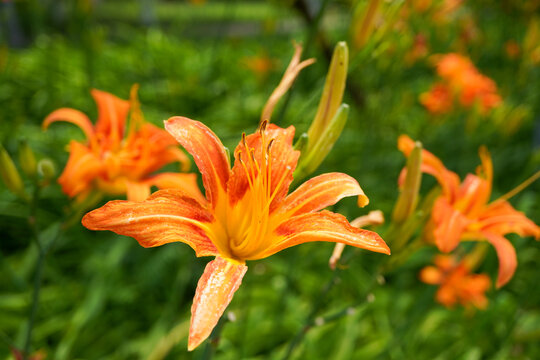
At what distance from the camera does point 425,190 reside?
316 centimetres

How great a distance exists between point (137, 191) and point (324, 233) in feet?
2.08

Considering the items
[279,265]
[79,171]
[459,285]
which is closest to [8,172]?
[79,171]

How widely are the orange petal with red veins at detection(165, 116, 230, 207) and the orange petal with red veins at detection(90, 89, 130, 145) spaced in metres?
0.62

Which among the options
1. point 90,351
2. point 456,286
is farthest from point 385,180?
point 90,351

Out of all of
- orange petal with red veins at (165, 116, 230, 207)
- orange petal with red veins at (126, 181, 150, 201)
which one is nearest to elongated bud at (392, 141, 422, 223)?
orange petal with red veins at (165, 116, 230, 207)

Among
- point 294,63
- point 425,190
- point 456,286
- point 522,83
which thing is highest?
point 294,63

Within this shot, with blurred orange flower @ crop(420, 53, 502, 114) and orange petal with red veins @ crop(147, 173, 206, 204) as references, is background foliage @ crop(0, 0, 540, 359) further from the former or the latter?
orange petal with red veins @ crop(147, 173, 206, 204)

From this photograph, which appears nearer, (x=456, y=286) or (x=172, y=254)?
(x=456, y=286)

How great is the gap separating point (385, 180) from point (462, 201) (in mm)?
1870

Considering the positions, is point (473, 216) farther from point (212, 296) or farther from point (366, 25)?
point (212, 296)

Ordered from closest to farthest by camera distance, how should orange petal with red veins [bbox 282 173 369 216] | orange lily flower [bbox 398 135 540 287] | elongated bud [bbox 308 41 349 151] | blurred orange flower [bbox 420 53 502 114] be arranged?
orange petal with red veins [bbox 282 173 369 216] → elongated bud [bbox 308 41 349 151] → orange lily flower [bbox 398 135 540 287] → blurred orange flower [bbox 420 53 502 114]

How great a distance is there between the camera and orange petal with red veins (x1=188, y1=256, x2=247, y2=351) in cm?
59

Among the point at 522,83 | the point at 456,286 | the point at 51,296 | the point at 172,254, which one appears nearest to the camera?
the point at 51,296

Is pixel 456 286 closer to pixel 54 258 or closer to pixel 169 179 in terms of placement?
pixel 169 179
